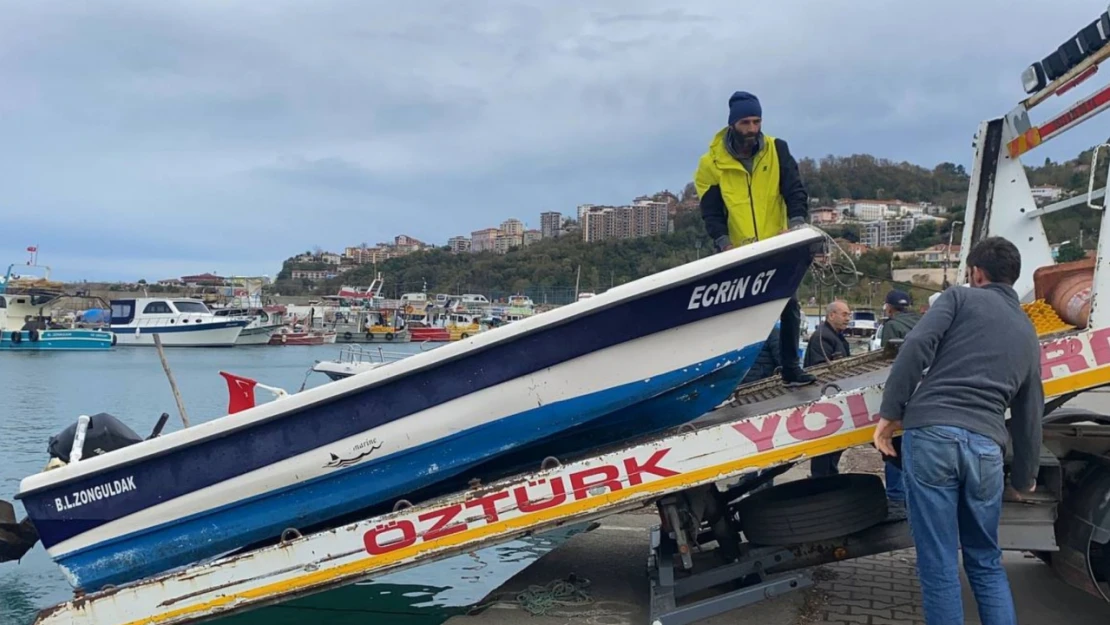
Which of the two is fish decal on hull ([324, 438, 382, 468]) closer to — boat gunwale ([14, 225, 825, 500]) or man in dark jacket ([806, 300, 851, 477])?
boat gunwale ([14, 225, 825, 500])

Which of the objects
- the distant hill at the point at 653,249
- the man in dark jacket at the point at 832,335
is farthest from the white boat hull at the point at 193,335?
the man in dark jacket at the point at 832,335

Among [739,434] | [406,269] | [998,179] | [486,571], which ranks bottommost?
[486,571]

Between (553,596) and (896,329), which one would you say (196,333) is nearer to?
(896,329)

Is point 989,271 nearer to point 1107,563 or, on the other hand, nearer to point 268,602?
point 1107,563

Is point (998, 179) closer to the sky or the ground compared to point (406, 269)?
closer to the ground

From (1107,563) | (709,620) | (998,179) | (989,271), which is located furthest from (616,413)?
(998,179)

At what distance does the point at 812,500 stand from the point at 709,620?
80cm

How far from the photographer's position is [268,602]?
4.34m

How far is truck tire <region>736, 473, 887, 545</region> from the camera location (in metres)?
4.35

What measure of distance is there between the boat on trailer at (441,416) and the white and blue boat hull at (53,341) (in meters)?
62.4

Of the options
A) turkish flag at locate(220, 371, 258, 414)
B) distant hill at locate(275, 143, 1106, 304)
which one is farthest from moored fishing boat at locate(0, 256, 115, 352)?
turkish flag at locate(220, 371, 258, 414)

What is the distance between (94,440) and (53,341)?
63978mm

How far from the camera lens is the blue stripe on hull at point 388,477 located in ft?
14.9

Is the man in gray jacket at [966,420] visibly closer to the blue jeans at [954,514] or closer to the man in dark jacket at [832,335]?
the blue jeans at [954,514]
